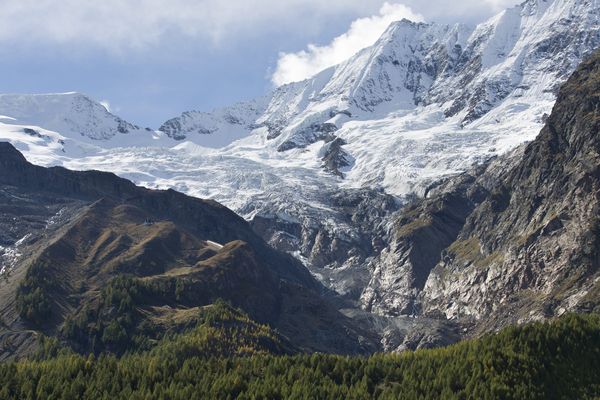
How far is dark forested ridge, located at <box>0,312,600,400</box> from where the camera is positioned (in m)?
144

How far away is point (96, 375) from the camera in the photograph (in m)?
158

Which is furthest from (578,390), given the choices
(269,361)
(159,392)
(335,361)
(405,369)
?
(159,392)

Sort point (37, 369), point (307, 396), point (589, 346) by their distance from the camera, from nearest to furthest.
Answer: point (307, 396)
point (589, 346)
point (37, 369)

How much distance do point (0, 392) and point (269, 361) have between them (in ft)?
148

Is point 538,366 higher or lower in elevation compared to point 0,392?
higher

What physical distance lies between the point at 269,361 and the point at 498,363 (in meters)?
40.8

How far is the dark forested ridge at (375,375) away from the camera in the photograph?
5659 inches

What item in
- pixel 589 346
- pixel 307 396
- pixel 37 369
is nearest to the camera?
pixel 307 396

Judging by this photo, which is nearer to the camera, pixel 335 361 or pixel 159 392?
pixel 159 392

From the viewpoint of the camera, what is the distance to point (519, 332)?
15638 cm

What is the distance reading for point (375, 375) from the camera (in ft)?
511

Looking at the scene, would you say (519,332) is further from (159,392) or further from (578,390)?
(159,392)

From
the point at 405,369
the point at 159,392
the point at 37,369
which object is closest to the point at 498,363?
the point at 405,369

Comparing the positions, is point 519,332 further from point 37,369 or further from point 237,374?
point 37,369
